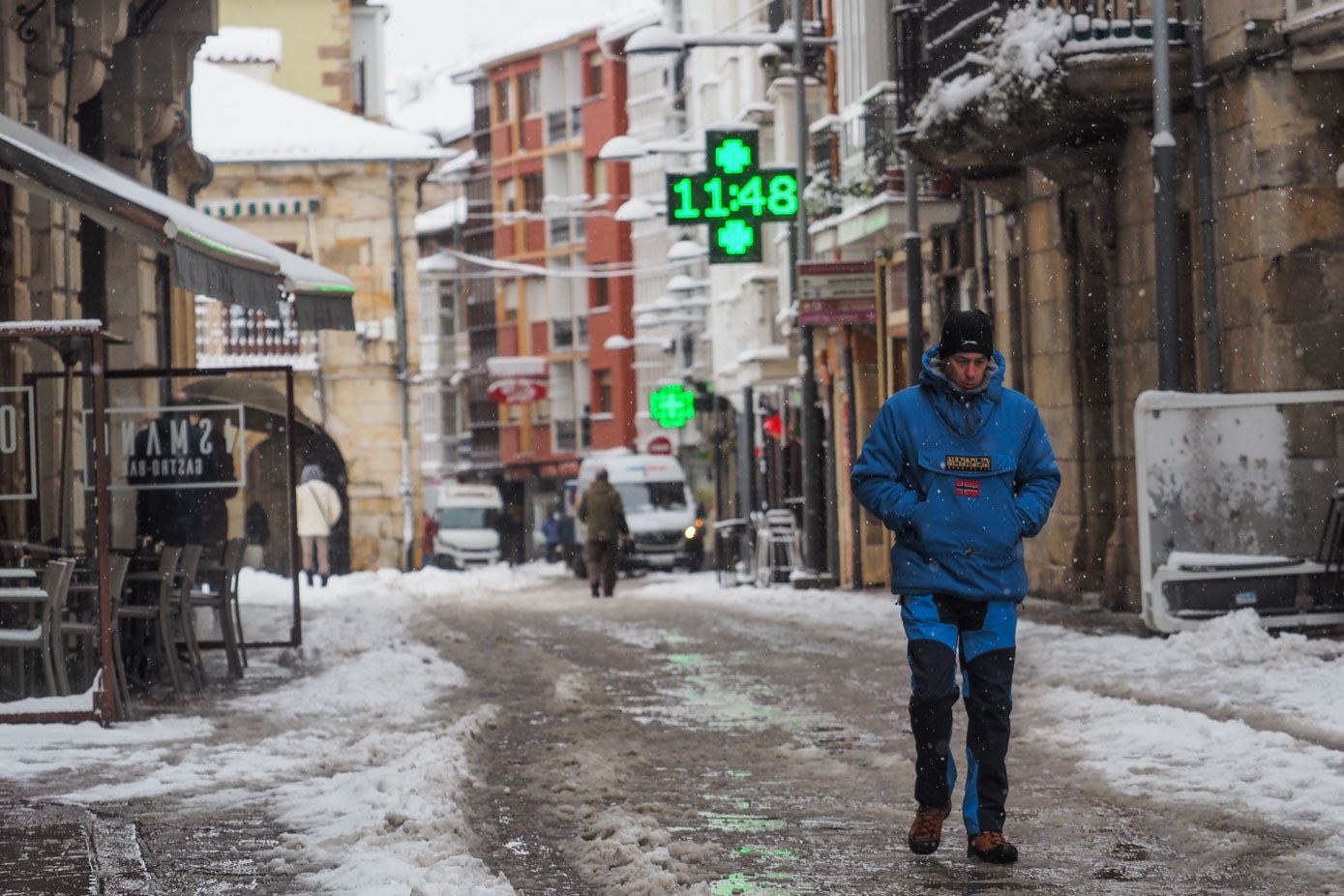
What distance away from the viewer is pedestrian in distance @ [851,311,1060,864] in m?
8.02

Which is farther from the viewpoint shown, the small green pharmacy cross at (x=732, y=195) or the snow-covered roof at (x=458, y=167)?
the snow-covered roof at (x=458, y=167)

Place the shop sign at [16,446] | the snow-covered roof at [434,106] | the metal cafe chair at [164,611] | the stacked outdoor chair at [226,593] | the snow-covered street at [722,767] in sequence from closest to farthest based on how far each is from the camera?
the snow-covered street at [722,767]
the shop sign at [16,446]
the metal cafe chair at [164,611]
the stacked outdoor chair at [226,593]
the snow-covered roof at [434,106]

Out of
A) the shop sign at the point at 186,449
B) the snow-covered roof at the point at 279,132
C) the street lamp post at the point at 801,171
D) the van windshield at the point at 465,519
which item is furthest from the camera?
the van windshield at the point at 465,519

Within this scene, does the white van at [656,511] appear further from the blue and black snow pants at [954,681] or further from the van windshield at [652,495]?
the blue and black snow pants at [954,681]

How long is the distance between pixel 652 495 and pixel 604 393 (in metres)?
34.8

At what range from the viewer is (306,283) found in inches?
671

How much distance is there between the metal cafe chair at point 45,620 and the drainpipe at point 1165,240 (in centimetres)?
828

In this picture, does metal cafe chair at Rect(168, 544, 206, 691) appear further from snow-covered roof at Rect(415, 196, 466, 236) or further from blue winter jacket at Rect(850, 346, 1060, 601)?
snow-covered roof at Rect(415, 196, 466, 236)

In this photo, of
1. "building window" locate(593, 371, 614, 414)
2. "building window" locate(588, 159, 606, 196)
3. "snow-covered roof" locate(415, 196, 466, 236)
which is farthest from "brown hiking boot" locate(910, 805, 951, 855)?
"snow-covered roof" locate(415, 196, 466, 236)

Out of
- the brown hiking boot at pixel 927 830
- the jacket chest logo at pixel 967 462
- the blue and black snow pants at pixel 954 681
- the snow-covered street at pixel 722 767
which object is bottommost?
the snow-covered street at pixel 722 767

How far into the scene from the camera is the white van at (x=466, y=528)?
6575cm

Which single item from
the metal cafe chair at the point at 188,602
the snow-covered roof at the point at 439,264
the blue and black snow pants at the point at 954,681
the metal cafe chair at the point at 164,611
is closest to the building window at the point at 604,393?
the snow-covered roof at the point at 439,264

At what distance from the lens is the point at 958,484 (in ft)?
26.5

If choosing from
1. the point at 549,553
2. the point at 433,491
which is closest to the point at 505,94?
Answer: the point at 433,491
